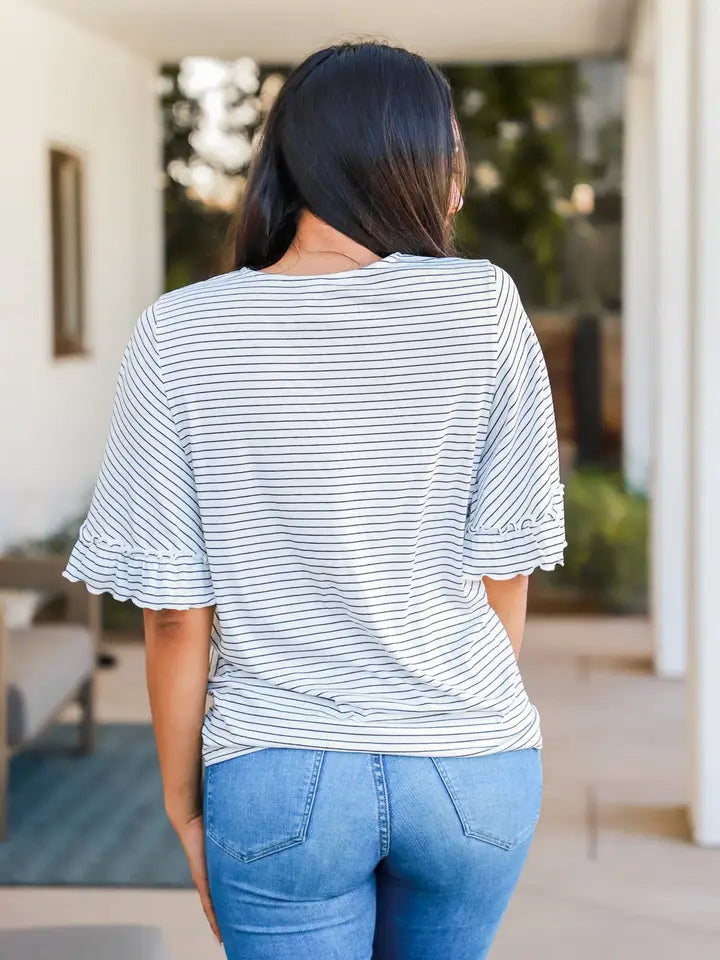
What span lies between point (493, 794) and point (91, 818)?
9.38 feet

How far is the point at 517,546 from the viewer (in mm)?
1169

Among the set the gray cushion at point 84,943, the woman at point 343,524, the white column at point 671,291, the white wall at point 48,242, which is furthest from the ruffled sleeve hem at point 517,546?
the white wall at point 48,242

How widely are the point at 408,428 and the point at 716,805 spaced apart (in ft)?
8.71

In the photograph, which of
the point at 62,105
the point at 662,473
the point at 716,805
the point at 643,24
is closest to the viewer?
the point at 716,805

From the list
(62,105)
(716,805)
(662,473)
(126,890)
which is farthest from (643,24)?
(126,890)

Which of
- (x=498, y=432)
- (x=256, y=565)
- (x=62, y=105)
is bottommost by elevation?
(x=256, y=565)

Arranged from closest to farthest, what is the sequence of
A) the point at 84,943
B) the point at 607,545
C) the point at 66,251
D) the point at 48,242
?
the point at 84,943 → the point at 48,242 → the point at 66,251 → the point at 607,545

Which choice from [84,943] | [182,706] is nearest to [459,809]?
[182,706]

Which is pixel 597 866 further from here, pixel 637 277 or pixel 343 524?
pixel 637 277

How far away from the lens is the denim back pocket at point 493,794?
1.10 meters

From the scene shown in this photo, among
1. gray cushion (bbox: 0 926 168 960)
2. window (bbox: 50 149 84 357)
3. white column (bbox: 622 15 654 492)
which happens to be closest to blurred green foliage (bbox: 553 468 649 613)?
white column (bbox: 622 15 654 492)

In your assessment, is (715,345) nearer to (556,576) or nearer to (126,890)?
(126,890)

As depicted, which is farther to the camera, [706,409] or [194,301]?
[706,409]

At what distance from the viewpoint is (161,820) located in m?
3.70
